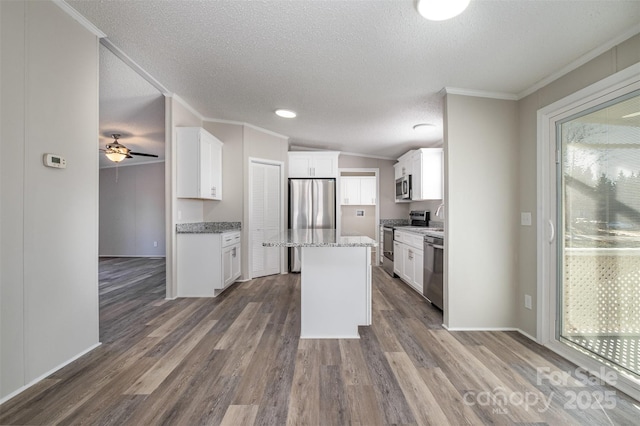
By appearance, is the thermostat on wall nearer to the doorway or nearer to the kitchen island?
the kitchen island

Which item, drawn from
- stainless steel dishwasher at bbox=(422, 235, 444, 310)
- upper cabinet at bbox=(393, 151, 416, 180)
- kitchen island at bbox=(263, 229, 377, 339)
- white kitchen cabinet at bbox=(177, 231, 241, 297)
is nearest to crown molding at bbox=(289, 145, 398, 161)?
upper cabinet at bbox=(393, 151, 416, 180)

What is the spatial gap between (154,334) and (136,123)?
3.57 metres

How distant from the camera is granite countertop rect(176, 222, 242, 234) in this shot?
353 cm

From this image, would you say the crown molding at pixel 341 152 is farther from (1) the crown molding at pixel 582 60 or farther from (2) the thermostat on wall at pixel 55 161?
Answer: (2) the thermostat on wall at pixel 55 161

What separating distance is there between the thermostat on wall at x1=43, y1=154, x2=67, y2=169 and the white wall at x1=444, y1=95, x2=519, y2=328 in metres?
3.19

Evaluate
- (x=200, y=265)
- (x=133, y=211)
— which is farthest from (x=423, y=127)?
(x=133, y=211)

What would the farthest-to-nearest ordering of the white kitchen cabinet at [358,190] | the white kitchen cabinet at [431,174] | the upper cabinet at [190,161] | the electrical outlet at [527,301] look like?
the white kitchen cabinet at [358,190] < the white kitchen cabinet at [431,174] < the upper cabinet at [190,161] < the electrical outlet at [527,301]

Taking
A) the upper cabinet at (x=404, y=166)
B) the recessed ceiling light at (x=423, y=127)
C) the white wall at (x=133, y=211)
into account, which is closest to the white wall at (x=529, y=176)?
the recessed ceiling light at (x=423, y=127)

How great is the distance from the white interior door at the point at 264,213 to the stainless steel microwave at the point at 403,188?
2319 millimetres

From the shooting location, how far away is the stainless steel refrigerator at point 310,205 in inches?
194

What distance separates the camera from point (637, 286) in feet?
5.75

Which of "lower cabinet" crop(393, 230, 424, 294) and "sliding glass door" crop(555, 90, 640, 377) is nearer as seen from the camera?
"sliding glass door" crop(555, 90, 640, 377)

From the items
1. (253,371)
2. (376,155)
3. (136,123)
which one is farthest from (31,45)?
(376,155)

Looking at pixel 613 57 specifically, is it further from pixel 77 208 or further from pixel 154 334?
pixel 154 334
